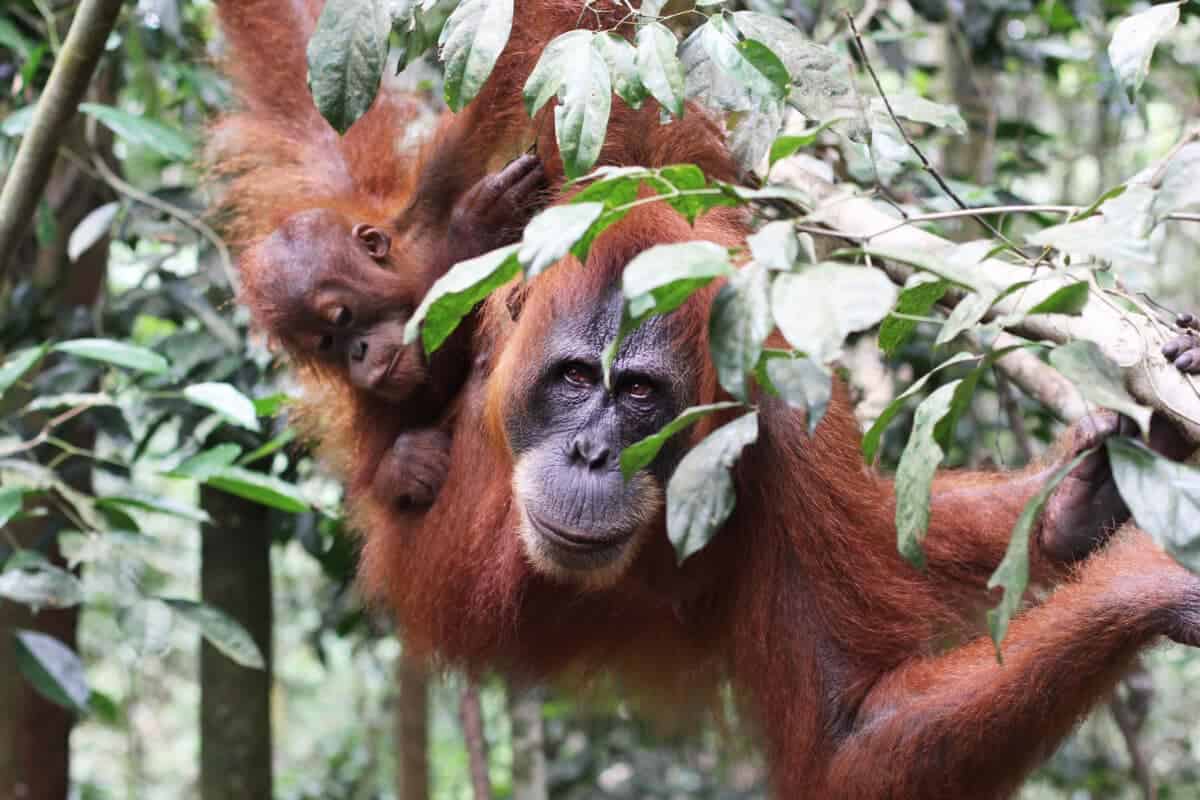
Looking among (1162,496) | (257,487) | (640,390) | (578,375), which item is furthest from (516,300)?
(1162,496)

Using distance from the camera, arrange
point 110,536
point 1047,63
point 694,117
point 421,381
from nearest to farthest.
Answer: point 694,117, point 110,536, point 421,381, point 1047,63

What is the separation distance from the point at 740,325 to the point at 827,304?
4.8 inches

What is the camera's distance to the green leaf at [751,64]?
5.72 ft

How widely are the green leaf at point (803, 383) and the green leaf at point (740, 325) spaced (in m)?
0.10

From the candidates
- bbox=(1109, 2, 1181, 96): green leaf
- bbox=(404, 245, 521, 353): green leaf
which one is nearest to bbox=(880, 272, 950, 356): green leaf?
bbox=(1109, 2, 1181, 96): green leaf

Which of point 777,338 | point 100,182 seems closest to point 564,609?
point 777,338

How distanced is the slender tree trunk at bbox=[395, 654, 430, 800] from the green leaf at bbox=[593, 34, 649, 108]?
3201 millimetres

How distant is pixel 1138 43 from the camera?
68.5 inches

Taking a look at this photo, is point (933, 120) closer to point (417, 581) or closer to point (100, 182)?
point (417, 581)

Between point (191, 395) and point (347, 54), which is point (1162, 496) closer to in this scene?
point (347, 54)

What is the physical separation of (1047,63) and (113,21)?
2.90 m

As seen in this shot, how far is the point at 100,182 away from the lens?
13.8 ft

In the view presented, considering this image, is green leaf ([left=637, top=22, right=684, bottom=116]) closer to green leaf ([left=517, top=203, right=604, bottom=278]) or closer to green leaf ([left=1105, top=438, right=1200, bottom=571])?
green leaf ([left=517, top=203, right=604, bottom=278])

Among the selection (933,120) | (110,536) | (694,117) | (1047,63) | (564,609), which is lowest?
(564,609)
